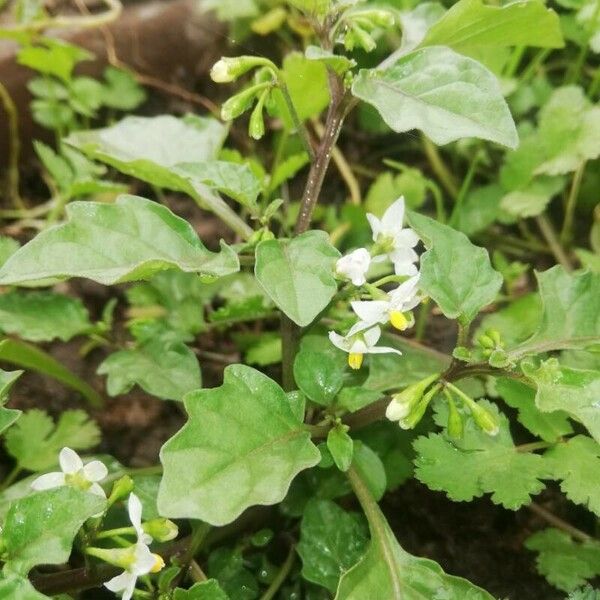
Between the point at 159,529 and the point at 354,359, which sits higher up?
the point at 354,359

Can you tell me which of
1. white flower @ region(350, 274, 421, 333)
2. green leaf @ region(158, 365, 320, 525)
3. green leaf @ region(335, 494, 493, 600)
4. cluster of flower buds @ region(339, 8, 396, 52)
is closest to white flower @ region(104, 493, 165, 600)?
green leaf @ region(158, 365, 320, 525)

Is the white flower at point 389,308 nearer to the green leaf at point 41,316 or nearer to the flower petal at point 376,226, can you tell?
the flower petal at point 376,226

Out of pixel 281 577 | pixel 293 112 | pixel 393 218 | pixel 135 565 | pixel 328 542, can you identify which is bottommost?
pixel 281 577

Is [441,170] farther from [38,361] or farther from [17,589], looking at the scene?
[17,589]

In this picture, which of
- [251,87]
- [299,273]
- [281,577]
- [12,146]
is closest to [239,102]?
[251,87]

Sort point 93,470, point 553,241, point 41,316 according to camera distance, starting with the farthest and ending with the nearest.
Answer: point 553,241
point 41,316
point 93,470

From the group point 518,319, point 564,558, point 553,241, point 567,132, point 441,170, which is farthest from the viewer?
point 441,170

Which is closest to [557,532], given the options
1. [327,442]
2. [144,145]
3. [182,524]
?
[327,442]

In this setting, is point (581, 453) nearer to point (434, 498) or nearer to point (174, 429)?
point (434, 498)
